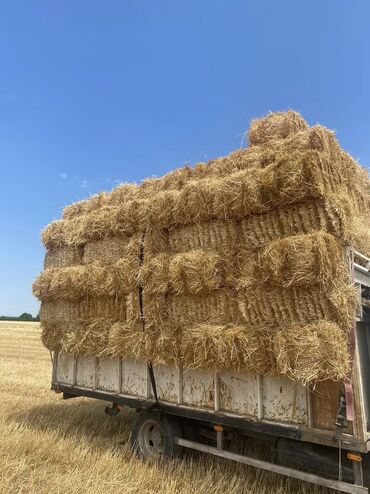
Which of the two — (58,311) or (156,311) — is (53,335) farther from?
(156,311)

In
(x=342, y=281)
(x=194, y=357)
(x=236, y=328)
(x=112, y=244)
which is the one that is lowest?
(x=194, y=357)

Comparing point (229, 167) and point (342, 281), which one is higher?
point (229, 167)

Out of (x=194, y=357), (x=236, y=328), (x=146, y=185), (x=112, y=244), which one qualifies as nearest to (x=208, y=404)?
(x=194, y=357)

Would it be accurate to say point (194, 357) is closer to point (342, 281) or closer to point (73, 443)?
point (342, 281)

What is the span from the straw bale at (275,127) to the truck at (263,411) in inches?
90.0

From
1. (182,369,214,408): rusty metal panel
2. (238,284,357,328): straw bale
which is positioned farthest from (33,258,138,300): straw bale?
(238,284,357,328): straw bale

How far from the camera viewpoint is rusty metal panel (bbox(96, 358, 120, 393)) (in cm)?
677

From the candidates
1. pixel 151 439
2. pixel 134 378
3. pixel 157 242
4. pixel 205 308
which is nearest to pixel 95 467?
pixel 151 439

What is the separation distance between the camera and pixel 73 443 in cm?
652

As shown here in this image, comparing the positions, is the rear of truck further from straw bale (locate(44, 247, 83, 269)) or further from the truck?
straw bale (locate(44, 247, 83, 269))

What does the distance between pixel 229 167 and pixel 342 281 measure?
8.12 ft

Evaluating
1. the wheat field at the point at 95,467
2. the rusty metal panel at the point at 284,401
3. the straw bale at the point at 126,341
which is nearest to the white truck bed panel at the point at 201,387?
the rusty metal panel at the point at 284,401

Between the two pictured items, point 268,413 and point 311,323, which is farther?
point 268,413

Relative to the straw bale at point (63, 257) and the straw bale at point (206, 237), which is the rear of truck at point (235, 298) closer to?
the straw bale at point (206, 237)
